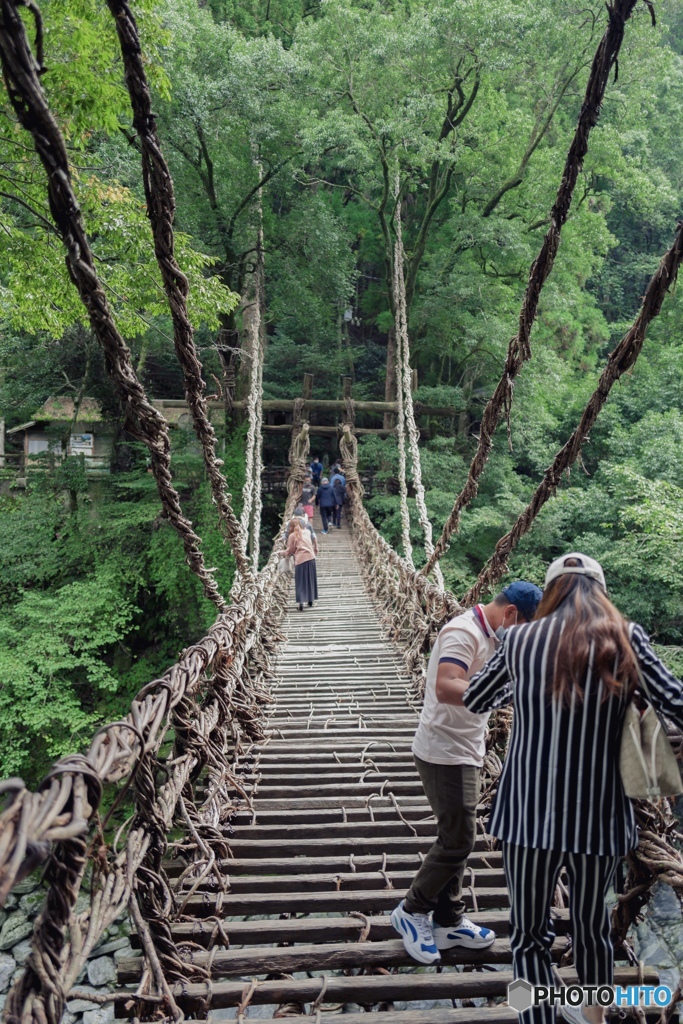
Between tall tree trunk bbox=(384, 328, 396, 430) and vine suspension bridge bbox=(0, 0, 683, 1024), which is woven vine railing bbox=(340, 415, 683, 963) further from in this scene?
tall tree trunk bbox=(384, 328, 396, 430)

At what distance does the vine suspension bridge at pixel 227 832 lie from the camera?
3.34 ft

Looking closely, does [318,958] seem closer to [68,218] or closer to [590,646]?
[590,646]

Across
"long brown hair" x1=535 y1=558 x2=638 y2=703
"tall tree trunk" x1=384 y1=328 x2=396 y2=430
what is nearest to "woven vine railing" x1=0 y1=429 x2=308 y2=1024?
"long brown hair" x1=535 y1=558 x2=638 y2=703

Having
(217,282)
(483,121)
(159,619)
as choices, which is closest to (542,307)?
(483,121)

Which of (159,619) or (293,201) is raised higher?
(293,201)

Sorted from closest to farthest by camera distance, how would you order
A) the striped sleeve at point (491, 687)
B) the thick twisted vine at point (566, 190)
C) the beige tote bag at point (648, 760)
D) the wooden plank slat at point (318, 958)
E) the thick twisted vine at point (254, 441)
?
the beige tote bag at point (648, 760) → the striped sleeve at point (491, 687) → the wooden plank slat at point (318, 958) → the thick twisted vine at point (566, 190) → the thick twisted vine at point (254, 441)

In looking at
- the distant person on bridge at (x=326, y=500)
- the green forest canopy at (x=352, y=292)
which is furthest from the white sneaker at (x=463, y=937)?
the distant person on bridge at (x=326, y=500)

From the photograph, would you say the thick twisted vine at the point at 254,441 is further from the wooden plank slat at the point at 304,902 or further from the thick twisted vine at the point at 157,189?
the wooden plank slat at the point at 304,902

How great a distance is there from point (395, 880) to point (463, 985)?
19.0 inches

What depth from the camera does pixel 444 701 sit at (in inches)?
62.6

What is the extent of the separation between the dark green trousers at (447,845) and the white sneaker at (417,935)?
18 millimetres

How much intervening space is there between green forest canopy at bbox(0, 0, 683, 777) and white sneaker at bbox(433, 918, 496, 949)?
15.5ft

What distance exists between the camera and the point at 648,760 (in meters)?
1.13

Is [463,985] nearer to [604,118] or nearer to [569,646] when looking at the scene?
[569,646]
